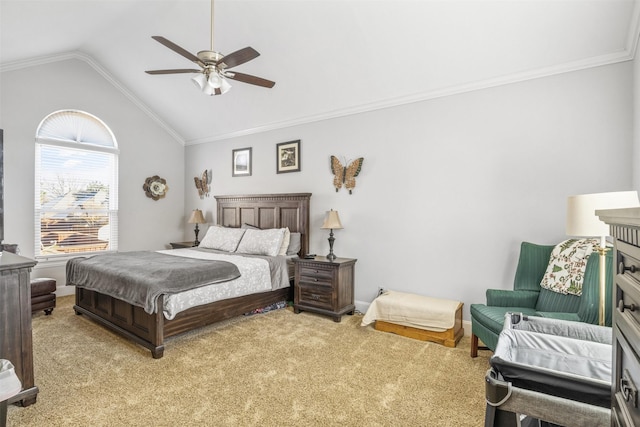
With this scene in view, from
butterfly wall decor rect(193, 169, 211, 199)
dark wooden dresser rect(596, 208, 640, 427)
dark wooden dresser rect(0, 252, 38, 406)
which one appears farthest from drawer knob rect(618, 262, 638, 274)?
butterfly wall decor rect(193, 169, 211, 199)

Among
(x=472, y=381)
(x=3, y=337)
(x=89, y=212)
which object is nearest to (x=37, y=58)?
(x=89, y=212)

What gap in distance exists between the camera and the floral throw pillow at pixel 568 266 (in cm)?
257

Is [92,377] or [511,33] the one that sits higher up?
[511,33]

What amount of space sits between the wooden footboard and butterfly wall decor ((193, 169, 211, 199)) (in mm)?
2619

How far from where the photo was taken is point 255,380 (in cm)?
251

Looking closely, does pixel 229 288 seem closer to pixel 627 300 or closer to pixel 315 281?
pixel 315 281

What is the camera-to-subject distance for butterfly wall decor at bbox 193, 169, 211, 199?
6078mm

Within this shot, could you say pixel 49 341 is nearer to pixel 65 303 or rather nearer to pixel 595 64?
pixel 65 303

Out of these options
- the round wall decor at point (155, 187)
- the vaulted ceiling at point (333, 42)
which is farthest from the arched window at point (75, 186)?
the vaulted ceiling at point (333, 42)

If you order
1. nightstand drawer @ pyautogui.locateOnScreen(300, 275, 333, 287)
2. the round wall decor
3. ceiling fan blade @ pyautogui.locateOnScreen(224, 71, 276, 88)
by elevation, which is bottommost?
nightstand drawer @ pyautogui.locateOnScreen(300, 275, 333, 287)

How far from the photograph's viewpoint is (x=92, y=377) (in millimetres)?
2549

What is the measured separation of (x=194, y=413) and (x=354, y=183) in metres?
2.97

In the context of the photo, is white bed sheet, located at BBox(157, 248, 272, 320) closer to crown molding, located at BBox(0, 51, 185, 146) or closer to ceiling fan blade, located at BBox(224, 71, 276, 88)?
ceiling fan blade, located at BBox(224, 71, 276, 88)

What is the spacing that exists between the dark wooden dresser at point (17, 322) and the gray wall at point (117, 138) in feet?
10.2
